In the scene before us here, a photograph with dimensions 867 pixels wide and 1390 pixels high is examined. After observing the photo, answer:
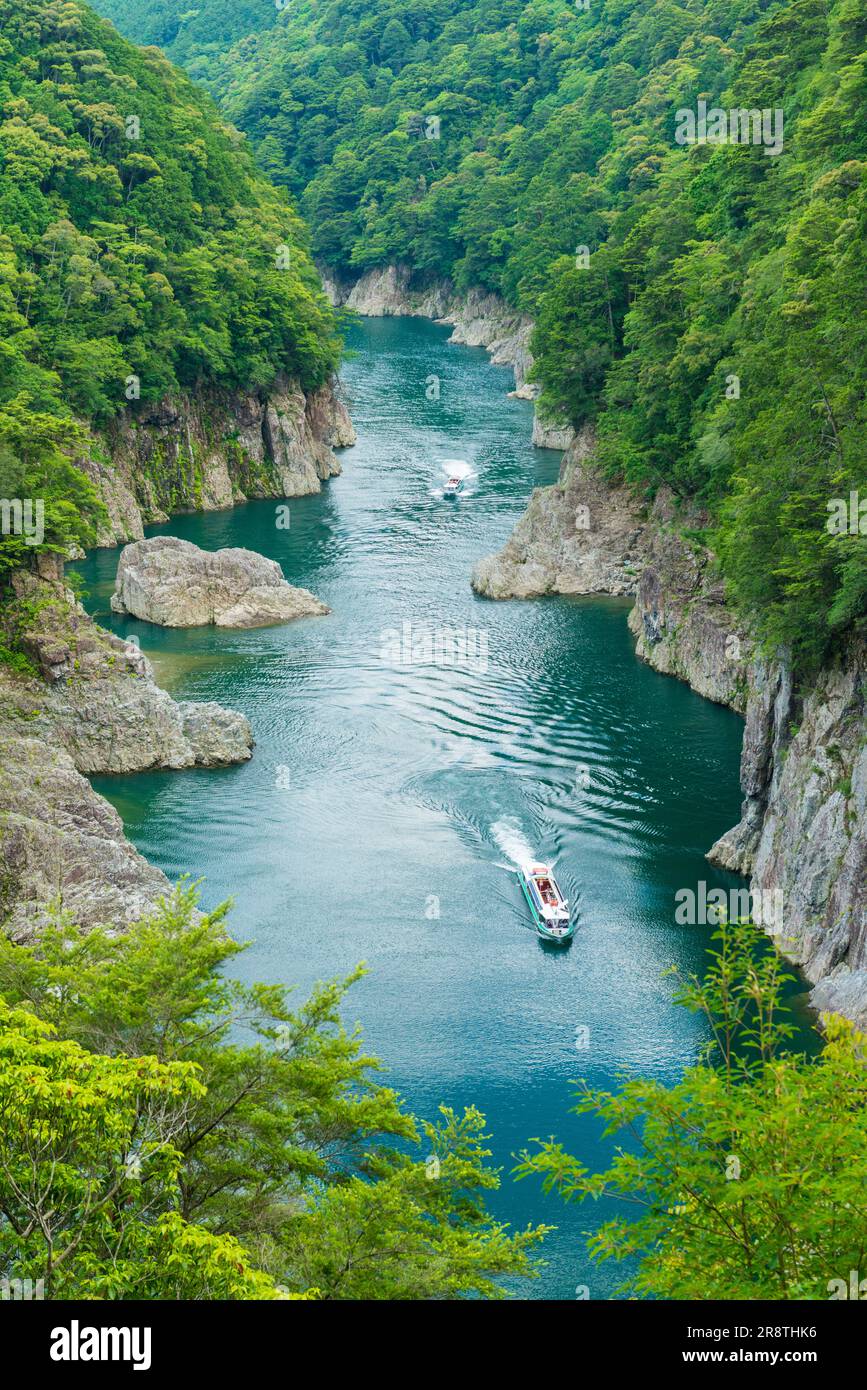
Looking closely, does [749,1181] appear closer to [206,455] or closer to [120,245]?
[206,455]

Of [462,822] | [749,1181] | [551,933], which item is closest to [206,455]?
[462,822]

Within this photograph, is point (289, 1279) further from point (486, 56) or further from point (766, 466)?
point (486, 56)

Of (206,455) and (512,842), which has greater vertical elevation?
(206,455)

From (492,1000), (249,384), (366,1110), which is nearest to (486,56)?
(249,384)

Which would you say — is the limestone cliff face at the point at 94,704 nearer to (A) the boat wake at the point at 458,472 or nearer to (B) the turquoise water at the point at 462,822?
(B) the turquoise water at the point at 462,822

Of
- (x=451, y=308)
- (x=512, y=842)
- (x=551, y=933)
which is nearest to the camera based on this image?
(x=551, y=933)

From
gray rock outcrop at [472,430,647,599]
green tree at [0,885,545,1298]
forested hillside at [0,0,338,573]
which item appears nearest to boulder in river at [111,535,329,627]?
gray rock outcrop at [472,430,647,599]

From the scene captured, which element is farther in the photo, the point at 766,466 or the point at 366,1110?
the point at 766,466

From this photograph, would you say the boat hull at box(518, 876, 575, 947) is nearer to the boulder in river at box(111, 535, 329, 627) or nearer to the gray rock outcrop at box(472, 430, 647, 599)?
the boulder in river at box(111, 535, 329, 627)
